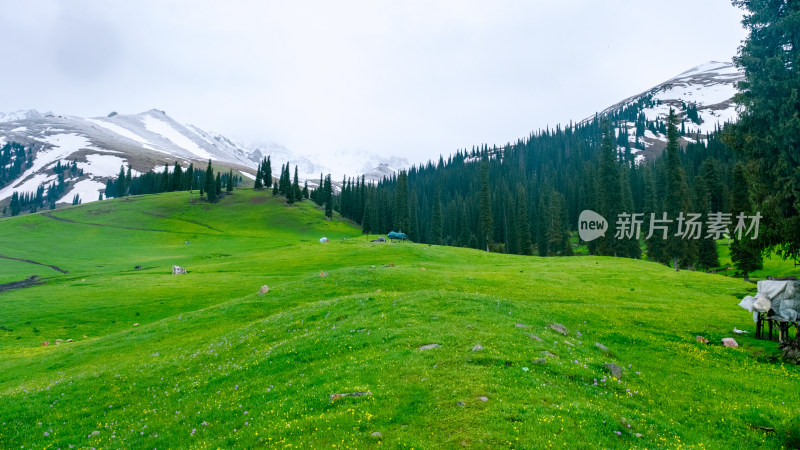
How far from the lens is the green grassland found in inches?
396

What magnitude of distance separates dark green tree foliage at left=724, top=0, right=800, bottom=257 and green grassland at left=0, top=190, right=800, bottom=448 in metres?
7.13

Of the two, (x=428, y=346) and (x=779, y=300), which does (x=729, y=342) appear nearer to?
(x=779, y=300)

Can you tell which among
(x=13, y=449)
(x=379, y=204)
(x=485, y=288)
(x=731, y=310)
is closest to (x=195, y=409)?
(x=13, y=449)

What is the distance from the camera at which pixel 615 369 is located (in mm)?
14508

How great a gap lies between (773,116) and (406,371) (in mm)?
26393

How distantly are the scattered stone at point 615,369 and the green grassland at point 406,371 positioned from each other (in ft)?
0.63

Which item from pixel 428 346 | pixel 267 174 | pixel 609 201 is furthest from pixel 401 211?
pixel 428 346

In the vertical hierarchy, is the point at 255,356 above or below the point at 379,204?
below

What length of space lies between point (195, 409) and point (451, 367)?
357 inches

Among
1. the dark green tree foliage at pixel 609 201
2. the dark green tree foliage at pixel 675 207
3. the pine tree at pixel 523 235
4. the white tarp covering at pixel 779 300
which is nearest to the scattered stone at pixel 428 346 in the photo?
the white tarp covering at pixel 779 300

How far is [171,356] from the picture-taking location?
70.1ft

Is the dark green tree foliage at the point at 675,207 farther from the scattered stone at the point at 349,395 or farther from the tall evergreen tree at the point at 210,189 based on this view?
the tall evergreen tree at the point at 210,189

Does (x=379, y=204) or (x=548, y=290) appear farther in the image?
(x=379, y=204)

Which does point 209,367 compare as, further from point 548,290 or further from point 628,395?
point 548,290
